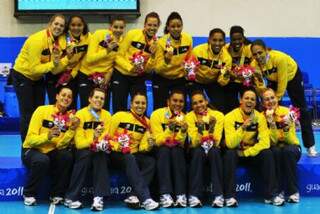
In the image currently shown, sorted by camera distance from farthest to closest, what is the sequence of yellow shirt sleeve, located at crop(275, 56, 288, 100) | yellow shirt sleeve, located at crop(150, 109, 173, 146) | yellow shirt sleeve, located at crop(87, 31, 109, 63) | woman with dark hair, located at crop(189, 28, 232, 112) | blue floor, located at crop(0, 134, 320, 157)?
1. blue floor, located at crop(0, 134, 320, 157)
2. yellow shirt sleeve, located at crop(275, 56, 288, 100)
3. woman with dark hair, located at crop(189, 28, 232, 112)
4. yellow shirt sleeve, located at crop(87, 31, 109, 63)
5. yellow shirt sleeve, located at crop(150, 109, 173, 146)

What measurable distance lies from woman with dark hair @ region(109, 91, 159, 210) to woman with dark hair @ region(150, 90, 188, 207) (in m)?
0.12

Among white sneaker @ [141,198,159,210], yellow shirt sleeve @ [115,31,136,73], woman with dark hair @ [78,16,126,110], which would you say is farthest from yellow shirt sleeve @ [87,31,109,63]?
white sneaker @ [141,198,159,210]

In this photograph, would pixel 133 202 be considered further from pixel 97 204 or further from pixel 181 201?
pixel 181 201

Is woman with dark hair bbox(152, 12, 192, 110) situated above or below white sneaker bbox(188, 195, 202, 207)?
above

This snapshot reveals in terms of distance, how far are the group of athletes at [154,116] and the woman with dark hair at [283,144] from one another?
12 millimetres

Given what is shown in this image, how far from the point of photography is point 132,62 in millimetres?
5852

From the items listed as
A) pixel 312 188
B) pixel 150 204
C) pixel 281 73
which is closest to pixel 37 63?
pixel 150 204

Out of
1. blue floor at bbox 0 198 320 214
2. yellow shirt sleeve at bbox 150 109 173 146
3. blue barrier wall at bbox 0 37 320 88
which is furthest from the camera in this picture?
blue barrier wall at bbox 0 37 320 88

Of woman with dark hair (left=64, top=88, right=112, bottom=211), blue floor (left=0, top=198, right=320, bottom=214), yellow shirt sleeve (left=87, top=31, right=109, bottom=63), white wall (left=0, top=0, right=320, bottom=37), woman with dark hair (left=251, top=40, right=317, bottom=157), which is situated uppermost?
white wall (left=0, top=0, right=320, bottom=37)

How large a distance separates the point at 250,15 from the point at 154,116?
338 inches

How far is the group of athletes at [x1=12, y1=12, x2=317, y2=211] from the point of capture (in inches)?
214

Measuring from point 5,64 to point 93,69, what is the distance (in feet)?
24.6

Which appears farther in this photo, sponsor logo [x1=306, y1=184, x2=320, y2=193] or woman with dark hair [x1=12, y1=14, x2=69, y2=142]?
sponsor logo [x1=306, y1=184, x2=320, y2=193]

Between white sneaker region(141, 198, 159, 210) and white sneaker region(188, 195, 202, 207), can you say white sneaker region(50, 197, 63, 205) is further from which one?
white sneaker region(188, 195, 202, 207)
